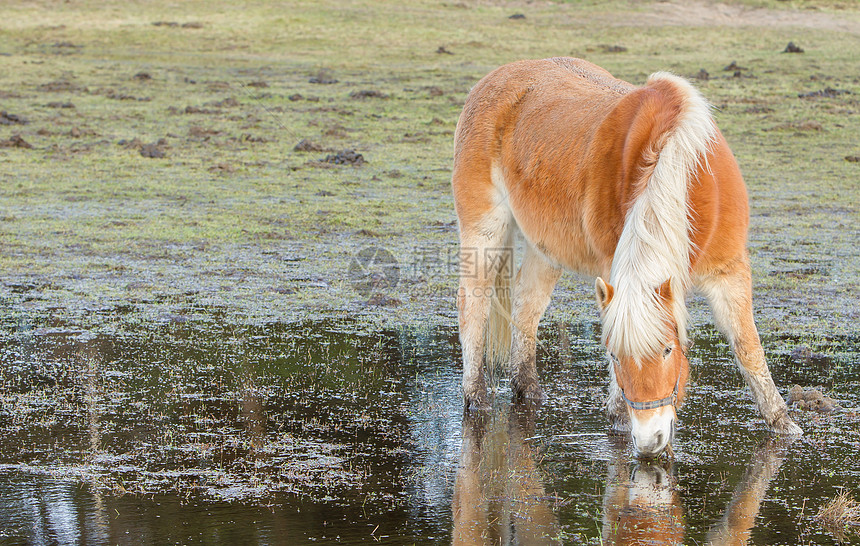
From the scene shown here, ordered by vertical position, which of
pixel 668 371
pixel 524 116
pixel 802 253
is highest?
pixel 524 116

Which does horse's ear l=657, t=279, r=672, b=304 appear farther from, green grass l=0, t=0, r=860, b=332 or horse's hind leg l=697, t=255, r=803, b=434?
green grass l=0, t=0, r=860, b=332

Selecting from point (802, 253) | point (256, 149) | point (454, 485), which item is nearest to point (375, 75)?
point (256, 149)

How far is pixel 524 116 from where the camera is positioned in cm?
531

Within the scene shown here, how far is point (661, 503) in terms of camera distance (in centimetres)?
396

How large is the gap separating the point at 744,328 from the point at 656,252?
807 mm

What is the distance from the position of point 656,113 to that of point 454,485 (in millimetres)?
1798

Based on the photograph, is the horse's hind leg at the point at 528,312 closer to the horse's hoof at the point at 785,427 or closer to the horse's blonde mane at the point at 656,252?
the horse's hoof at the point at 785,427

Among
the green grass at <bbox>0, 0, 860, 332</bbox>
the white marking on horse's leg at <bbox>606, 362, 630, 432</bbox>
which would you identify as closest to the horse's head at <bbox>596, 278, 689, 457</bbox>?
the white marking on horse's leg at <bbox>606, 362, 630, 432</bbox>

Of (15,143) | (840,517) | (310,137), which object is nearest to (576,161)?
(840,517)

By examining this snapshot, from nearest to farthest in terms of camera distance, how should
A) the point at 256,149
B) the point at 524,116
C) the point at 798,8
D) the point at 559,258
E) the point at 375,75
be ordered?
the point at 559,258, the point at 524,116, the point at 256,149, the point at 375,75, the point at 798,8

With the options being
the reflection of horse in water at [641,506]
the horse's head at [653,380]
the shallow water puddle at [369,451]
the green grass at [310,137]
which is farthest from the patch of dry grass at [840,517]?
the green grass at [310,137]

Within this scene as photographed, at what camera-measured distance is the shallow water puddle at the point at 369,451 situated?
3.75 m

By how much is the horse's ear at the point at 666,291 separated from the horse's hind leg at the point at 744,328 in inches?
21.1

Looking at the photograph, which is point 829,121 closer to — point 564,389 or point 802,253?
point 802,253
